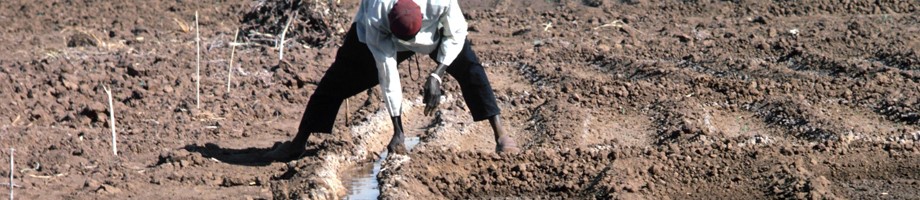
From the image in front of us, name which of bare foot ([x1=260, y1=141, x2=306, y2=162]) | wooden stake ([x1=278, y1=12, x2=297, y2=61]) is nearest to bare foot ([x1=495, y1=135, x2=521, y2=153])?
bare foot ([x1=260, y1=141, x2=306, y2=162])

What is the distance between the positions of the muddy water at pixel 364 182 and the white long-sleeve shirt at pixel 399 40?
0.47 metres

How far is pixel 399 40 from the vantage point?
7.24 m

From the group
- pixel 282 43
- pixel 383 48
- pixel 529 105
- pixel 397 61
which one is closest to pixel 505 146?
pixel 397 61

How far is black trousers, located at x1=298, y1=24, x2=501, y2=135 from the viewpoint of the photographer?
7.52 metres

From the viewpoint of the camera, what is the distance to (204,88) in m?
10.5

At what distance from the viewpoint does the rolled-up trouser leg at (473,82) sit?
752 cm

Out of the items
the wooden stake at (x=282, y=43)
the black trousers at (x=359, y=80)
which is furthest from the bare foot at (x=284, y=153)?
the wooden stake at (x=282, y=43)

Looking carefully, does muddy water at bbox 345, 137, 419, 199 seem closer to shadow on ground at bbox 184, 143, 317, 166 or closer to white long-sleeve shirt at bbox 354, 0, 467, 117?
shadow on ground at bbox 184, 143, 317, 166

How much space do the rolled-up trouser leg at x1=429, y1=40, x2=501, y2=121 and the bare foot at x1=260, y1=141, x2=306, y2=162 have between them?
1008mm

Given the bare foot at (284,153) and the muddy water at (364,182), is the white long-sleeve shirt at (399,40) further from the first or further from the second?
the bare foot at (284,153)

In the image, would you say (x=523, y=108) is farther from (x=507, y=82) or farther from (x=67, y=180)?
(x=67, y=180)

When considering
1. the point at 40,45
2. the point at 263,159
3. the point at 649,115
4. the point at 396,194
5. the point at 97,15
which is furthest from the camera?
the point at 97,15

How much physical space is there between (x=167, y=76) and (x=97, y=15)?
4.79m

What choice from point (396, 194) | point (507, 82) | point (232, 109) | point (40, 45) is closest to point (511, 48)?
point (507, 82)
